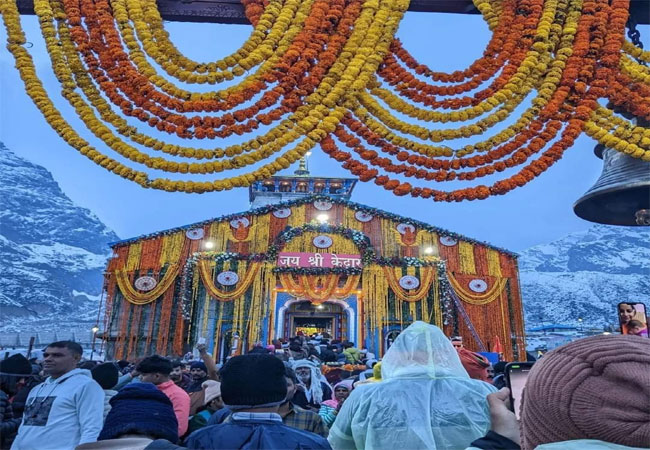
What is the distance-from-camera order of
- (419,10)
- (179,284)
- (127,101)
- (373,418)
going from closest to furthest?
1. (373,418)
2. (127,101)
3. (419,10)
4. (179,284)

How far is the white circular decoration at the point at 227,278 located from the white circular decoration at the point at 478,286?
9093 mm

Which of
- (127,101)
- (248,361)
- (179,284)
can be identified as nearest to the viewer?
(248,361)

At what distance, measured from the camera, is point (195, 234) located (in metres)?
19.0

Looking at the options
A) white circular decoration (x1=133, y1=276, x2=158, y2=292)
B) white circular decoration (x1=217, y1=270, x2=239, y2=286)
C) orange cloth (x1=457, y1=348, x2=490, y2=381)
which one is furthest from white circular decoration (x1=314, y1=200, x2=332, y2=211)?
orange cloth (x1=457, y1=348, x2=490, y2=381)

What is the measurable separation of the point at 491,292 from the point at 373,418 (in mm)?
17375

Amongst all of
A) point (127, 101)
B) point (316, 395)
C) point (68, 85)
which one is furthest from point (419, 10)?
point (316, 395)

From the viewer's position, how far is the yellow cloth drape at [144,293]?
1781cm

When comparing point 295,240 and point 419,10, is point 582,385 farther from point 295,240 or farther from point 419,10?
point 295,240

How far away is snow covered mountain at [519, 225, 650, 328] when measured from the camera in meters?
Result: 45.0

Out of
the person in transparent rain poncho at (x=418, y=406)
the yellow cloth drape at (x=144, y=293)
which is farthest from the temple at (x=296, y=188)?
the person in transparent rain poncho at (x=418, y=406)

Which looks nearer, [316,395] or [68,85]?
[68,85]

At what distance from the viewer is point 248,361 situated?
6.42ft

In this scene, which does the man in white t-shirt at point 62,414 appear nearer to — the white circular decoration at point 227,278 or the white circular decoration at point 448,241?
the white circular decoration at point 227,278

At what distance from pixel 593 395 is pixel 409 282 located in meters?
17.7
